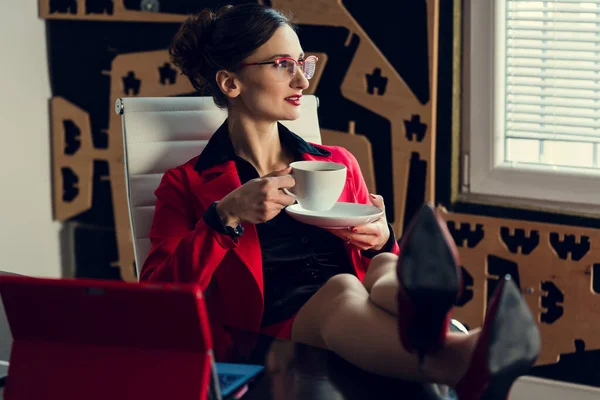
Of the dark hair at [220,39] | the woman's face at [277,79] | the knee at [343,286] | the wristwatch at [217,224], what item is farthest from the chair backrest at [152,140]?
the knee at [343,286]

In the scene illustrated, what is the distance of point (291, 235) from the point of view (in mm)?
1862

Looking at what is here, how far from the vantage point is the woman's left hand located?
1678mm

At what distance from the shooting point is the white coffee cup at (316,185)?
1514 millimetres

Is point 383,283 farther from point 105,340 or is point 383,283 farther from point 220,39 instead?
point 220,39

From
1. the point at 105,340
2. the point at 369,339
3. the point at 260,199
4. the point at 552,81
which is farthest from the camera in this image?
the point at 552,81

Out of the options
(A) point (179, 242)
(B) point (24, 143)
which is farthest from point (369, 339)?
(B) point (24, 143)

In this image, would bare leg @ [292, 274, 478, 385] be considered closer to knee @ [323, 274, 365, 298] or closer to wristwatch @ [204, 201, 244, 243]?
knee @ [323, 274, 365, 298]

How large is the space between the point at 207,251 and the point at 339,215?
0.29 m

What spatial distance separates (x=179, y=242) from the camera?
1.71 metres

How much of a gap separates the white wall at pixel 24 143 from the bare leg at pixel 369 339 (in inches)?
75.9

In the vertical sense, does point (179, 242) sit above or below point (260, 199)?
below

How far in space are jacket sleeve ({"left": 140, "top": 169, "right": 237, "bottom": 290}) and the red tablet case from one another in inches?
23.8

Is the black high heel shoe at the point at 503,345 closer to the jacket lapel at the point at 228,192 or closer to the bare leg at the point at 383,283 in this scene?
the bare leg at the point at 383,283

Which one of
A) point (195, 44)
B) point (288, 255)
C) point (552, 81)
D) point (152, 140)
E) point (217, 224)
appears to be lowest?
point (288, 255)
